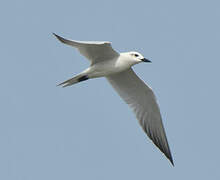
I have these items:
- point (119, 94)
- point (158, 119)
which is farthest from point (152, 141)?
point (119, 94)

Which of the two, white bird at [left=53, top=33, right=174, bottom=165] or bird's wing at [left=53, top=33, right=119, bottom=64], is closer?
bird's wing at [left=53, top=33, right=119, bottom=64]

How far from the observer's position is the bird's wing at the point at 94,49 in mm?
16250

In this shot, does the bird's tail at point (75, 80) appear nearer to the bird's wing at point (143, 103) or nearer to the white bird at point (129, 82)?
the white bird at point (129, 82)

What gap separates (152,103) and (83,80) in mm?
2585

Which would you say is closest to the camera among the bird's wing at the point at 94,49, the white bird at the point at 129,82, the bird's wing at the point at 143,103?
the bird's wing at the point at 94,49

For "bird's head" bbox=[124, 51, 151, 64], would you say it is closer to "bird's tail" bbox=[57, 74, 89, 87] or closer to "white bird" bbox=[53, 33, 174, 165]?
"white bird" bbox=[53, 33, 174, 165]

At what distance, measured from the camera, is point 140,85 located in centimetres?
1878

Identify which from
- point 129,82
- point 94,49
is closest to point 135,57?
point 94,49

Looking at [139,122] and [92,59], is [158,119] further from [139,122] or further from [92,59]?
[92,59]

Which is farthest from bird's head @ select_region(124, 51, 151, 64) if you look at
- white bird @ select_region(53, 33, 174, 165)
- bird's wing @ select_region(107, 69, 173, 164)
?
bird's wing @ select_region(107, 69, 173, 164)

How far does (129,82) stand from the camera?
18859 millimetres

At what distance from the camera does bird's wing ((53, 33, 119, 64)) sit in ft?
53.3

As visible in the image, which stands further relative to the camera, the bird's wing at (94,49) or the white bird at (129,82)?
the white bird at (129,82)

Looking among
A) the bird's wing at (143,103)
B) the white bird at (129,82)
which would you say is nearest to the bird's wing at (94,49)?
the white bird at (129,82)
